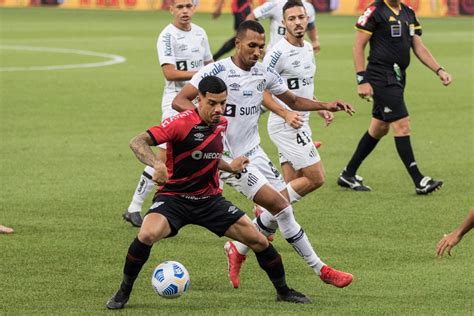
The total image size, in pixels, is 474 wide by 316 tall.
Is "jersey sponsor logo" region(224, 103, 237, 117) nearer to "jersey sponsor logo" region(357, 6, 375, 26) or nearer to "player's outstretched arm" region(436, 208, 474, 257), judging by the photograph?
"player's outstretched arm" region(436, 208, 474, 257)

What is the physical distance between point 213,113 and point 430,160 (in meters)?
9.01

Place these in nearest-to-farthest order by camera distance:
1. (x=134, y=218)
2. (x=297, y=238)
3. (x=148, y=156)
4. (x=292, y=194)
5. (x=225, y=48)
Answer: (x=148, y=156), (x=297, y=238), (x=292, y=194), (x=134, y=218), (x=225, y=48)

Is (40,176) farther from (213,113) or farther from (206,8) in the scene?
(206,8)

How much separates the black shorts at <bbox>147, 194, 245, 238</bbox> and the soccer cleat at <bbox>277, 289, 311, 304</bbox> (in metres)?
0.76

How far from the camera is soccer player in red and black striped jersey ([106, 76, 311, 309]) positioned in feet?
31.1

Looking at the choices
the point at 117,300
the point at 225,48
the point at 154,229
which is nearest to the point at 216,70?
the point at 154,229

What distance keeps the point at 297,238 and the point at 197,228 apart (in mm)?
3089

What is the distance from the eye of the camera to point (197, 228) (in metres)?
13.3

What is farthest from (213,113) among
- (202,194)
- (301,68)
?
(301,68)

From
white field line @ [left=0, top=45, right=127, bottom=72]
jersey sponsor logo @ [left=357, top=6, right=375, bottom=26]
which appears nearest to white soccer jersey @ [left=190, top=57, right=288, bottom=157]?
jersey sponsor logo @ [left=357, top=6, right=375, bottom=26]

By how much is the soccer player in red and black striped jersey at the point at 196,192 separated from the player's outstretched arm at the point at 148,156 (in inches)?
0.4

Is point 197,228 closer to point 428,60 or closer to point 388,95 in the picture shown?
point 388,95

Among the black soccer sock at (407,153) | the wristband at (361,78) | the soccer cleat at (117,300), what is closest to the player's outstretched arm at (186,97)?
the soccer cleat at (117,300)

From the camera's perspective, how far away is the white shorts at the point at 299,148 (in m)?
12.9
